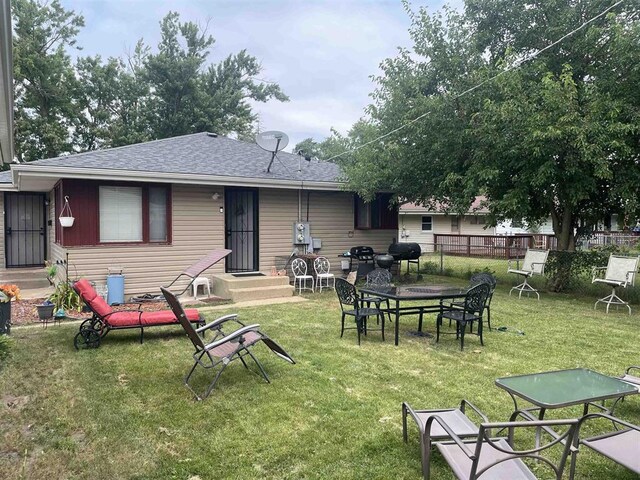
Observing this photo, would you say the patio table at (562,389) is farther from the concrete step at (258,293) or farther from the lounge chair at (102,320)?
the concrete step at (258,293)

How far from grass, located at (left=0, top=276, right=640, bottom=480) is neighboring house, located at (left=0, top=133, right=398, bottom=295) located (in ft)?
9.08

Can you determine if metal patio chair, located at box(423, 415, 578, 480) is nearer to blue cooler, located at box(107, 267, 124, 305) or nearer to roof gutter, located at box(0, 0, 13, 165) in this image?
roof gutter, located at box(0, 0, 13, 165)

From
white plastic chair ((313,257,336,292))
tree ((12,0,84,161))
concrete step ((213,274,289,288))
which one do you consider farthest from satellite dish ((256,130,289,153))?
tree ((12,0,84,161))

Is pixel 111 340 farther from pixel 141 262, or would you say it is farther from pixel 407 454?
pixel 407 454

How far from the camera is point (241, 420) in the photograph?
3.39 meters

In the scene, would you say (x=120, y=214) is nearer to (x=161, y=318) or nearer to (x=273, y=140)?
(x=273, y=140)

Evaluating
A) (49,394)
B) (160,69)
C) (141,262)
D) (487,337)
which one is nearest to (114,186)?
(141,262)

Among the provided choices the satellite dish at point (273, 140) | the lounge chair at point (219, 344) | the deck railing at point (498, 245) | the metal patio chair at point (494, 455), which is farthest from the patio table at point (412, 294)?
the deck railing at point (498, 245)

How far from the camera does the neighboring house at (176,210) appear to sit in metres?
8.53

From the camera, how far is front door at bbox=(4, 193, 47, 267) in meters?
12.3

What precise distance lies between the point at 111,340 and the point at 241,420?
3.27m

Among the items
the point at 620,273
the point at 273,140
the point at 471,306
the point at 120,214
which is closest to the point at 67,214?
the point at 120,214

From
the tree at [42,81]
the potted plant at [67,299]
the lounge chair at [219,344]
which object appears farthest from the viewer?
the tree at [42,81]

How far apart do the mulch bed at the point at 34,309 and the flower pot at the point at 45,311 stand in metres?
0.39
